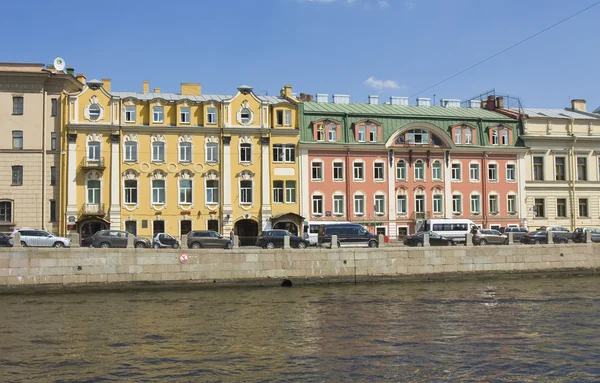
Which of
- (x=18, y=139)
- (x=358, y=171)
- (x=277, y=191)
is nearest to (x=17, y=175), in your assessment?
(x=18, y=139)

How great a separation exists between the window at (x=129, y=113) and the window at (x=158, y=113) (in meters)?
1.50

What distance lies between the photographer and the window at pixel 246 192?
170 ft

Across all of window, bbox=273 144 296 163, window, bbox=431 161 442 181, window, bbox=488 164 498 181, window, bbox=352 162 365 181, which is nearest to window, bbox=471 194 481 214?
window, bbox=488 164 498 181

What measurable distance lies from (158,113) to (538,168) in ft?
109

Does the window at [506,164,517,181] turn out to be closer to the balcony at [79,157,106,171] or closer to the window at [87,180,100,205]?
the balcony at [79,157,106,171]

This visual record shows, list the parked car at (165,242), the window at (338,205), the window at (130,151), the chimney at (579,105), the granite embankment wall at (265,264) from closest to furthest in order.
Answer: the granite embankment wall at (265,264) < the parked car at (165,242) < the window at (130,151) < the window at (338,205) < the chimney at (579,105)

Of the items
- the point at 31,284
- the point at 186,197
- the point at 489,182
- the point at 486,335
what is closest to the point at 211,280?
the point at 31,284

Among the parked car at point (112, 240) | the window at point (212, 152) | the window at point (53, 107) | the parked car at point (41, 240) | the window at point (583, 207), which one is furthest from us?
the window at point (583, 207)

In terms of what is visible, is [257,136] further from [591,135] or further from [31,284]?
[591,135]

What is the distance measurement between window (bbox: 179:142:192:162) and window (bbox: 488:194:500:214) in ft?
86.3

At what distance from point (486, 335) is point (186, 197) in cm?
3367

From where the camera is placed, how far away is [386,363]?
17156 millimetres

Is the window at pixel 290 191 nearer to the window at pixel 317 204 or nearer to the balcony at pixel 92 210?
the window at pixel 317 204

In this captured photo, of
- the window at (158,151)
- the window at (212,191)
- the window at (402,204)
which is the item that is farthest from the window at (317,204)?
the window at (158,151)
